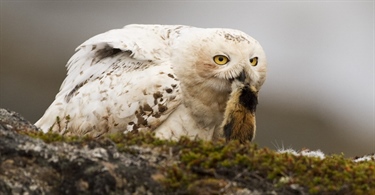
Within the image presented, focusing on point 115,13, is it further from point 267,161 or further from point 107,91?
point 267,161

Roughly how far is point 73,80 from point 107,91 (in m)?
0.67

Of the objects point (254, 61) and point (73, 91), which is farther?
point (73, 91)

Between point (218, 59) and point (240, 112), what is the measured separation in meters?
0.70

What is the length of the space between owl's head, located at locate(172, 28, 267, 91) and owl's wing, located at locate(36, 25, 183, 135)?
18 cm

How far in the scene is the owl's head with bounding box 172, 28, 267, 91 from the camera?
37.8 feet

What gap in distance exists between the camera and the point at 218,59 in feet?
38.4

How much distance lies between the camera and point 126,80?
11.7 m

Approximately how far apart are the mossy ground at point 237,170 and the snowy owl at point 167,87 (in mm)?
2769

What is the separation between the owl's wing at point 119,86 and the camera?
11.5 meters

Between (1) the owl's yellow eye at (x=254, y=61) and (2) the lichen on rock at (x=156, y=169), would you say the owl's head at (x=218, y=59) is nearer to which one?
(1) the owl's yellow eye at (x=254, y=61)

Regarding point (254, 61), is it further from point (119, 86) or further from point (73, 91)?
point (73, 91)

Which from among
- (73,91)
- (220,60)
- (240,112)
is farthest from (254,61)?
(73,91)

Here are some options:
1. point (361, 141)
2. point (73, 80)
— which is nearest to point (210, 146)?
point (73, 80)

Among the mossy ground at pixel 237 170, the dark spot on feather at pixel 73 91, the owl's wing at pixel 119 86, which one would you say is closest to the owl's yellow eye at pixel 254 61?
the owl's wing at pixel 119 86
